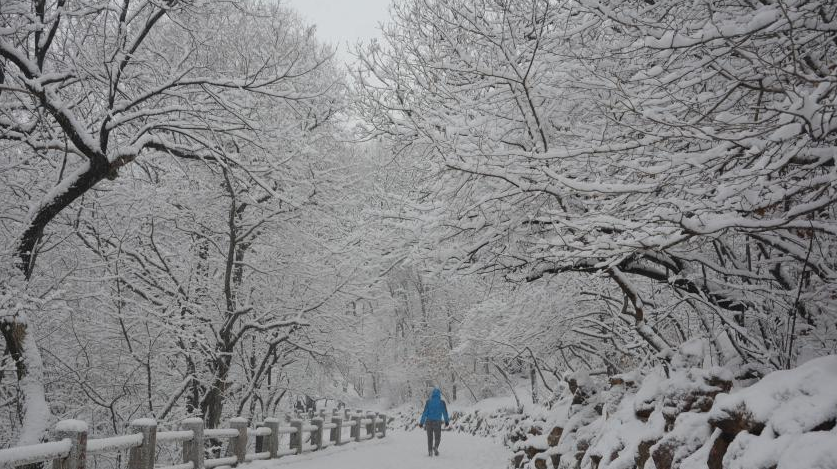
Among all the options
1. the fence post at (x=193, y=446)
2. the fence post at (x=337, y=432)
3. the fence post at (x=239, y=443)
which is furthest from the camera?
the fence post at (x=337, y=432)

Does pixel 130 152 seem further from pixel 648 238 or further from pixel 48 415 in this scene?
pixel 648 238

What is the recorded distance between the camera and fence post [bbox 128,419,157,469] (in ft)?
19.9

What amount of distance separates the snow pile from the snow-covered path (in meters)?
5.24

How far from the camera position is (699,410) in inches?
150

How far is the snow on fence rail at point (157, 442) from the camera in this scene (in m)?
4.62

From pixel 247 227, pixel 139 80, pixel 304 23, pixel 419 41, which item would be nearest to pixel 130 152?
pixel 139 80

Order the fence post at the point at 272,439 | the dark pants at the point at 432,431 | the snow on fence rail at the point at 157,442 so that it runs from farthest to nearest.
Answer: the dark pants at the point at 432,431, the fence post at the point at 272,439, the snow on fence rail at the point at 157,442

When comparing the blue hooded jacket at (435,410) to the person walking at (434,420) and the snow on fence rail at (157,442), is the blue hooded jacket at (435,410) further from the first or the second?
the snow on fence rail at (157,442)

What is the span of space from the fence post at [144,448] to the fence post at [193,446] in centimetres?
112

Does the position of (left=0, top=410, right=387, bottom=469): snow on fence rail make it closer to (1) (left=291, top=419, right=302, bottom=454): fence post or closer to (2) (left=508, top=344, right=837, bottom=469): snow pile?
(1) (left=291, top=419, right=302, bottom=454): fence post

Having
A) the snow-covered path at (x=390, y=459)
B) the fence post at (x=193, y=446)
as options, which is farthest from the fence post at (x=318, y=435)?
the fence post at (x=193, y=446)

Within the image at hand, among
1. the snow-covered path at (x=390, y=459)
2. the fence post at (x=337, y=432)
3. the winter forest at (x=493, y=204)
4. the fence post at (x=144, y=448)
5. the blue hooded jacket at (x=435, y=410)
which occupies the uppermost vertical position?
the winter forest at (x=493, y=204)

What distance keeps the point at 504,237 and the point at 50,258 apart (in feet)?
30.2

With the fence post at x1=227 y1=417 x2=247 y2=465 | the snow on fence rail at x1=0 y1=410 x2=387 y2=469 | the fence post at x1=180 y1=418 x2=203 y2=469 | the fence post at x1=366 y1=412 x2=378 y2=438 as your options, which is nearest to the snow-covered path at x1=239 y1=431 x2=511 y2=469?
the fence post at x1=227 y1=417 x2=247 y2=465
